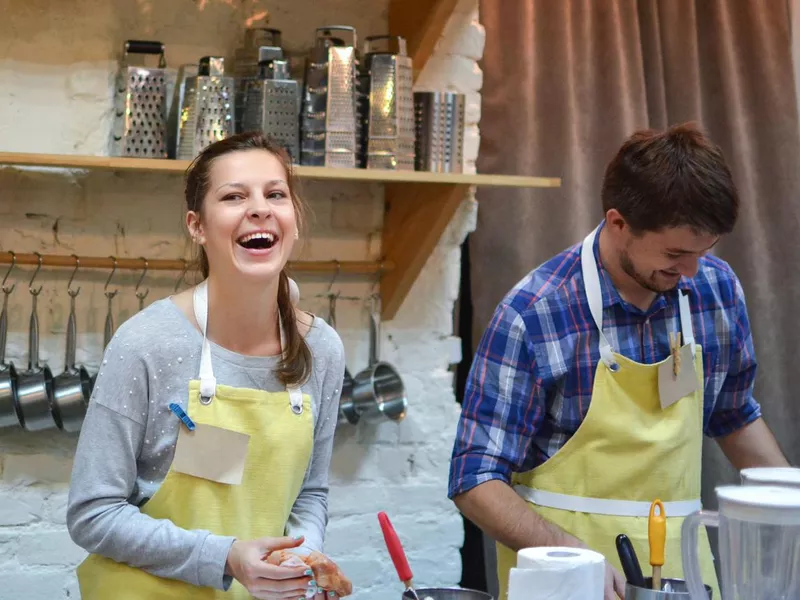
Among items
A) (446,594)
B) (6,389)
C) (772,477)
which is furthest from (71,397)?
(772,477)

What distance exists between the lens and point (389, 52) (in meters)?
2.44

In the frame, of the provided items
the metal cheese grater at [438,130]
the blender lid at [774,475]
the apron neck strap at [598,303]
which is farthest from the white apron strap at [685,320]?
the metal cheese grater at [438,130]

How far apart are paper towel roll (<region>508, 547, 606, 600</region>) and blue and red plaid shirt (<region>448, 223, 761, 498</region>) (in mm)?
562

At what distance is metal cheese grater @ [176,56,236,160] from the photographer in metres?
2.24

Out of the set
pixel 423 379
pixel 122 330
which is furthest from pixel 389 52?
pixel 122 330

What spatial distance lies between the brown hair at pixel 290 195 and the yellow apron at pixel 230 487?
0.04 metres

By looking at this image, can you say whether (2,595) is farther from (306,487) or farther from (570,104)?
(570,104)

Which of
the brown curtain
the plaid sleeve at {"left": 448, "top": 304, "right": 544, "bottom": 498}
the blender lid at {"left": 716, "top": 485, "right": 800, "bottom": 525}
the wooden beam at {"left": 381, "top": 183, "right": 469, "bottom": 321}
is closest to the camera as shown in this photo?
the blender lid at {"left": 716, "top": 485, "right": 800, "bottom": 525}

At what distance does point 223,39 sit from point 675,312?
123 cm

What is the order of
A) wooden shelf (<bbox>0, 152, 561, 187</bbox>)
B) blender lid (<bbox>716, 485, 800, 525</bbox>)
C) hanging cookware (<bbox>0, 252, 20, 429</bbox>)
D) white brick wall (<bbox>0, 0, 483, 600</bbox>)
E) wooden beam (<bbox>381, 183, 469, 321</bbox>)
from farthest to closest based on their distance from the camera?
wooden beam (<bbox>381, 183, 469, 321</bbox>), white brick wall (<bbox>0, 0, 483, 600</bbox>), hanging cookware (<bbox>0, 252, 20, 429</bbox>), wooden shelf (<bbox>0, 152, 561, 187</bbox>), blender lid (<bbox>716, 485, 800, 525</bbox>)

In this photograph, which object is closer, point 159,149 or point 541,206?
point 159,149

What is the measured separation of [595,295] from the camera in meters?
1.83

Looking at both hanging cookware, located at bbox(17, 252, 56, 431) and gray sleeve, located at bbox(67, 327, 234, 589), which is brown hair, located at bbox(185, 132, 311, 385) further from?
hanging cookware, located at bbox(17, 252, 56, 431)

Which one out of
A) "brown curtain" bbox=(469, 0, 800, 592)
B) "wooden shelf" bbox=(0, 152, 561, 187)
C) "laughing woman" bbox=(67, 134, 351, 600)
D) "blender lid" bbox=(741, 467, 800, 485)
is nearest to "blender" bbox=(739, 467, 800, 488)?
"blender lid" bbox=(741, 467, 800, 485)
